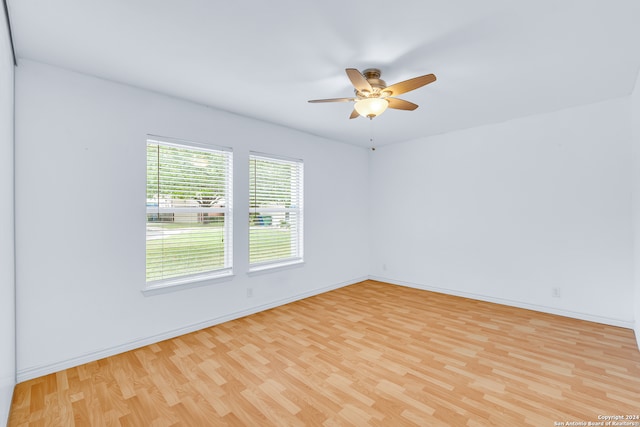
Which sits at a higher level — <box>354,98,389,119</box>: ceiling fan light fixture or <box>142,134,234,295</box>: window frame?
<box>354,98,389,119</box>: ceiling fan light fixture

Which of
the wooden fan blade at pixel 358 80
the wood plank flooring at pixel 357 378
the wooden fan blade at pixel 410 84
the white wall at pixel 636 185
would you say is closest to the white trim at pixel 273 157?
the wooden fan blade at pixel 358 80

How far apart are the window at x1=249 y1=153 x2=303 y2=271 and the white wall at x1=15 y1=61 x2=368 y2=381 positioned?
0.30 m

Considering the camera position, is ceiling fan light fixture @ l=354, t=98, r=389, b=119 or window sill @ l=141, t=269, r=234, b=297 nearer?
ceiling fan light fixture @ l=354, t=98, r=389, b=119

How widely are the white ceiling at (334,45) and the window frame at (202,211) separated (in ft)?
1.65

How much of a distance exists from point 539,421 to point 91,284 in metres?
3.50

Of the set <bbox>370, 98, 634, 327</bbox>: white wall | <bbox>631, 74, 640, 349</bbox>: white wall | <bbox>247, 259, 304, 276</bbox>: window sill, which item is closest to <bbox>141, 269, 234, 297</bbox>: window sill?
<bbox>247, 259, 304, 276</bbox>: window sill

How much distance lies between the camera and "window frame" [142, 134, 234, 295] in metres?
2.91

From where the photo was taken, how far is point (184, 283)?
3.08 meters

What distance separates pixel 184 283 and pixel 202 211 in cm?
81

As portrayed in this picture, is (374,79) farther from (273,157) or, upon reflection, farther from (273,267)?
(273,267)

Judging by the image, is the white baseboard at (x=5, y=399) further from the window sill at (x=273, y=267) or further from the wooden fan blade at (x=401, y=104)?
the wooden fan blade at (x=401, y=104)

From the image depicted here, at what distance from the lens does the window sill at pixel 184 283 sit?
9.40ft

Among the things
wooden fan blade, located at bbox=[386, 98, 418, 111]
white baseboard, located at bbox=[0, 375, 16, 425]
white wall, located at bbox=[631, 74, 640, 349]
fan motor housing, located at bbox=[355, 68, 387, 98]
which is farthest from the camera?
white wall, located at bbox=[631, 74, 640, 349]

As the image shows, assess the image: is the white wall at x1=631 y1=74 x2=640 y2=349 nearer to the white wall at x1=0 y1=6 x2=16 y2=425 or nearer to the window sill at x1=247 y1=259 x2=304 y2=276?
the window sill at x1=247 y1=259 x2=304 y2=276
